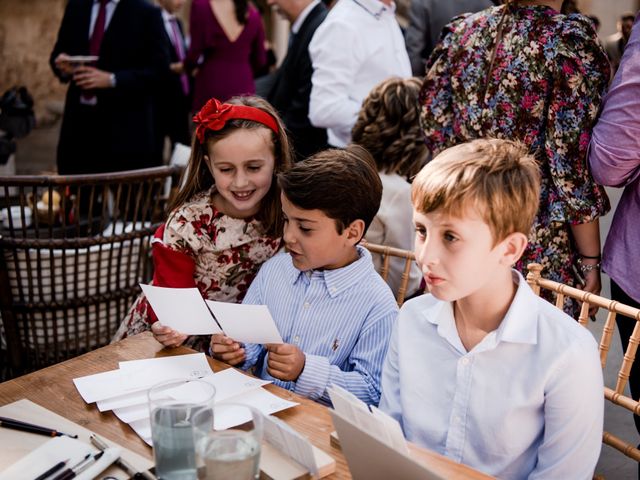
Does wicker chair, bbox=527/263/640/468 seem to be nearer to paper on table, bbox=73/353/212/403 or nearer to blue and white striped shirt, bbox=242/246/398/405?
blue and white striped shirt, bbox=242/246/398/405

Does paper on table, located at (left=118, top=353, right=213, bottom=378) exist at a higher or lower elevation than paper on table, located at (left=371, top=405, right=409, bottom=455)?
lower

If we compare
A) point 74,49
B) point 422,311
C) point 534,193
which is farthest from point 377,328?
point 74,49

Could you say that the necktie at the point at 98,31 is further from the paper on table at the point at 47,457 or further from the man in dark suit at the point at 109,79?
the paper on table at the point at 47,457

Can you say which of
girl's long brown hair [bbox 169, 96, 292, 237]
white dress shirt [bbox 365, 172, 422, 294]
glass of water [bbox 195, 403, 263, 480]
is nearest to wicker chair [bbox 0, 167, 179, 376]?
girl's long brown hair [bbox 169, 96, 292, 237]

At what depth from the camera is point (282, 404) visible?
4.79 feet

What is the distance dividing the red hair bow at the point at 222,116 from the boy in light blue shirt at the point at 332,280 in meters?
0.36

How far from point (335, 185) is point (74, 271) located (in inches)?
45.0

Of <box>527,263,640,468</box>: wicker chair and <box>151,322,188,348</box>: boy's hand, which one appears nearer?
<box>527,263,640,468</box>: wicker chair

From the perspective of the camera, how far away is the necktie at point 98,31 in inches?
145

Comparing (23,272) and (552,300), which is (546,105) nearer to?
(552,300)

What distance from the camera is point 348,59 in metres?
3.29

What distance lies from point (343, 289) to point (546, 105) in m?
0.81

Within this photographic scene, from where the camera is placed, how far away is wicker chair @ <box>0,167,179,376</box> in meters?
2.47

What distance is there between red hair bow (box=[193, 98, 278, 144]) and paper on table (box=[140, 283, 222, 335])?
645 mm
